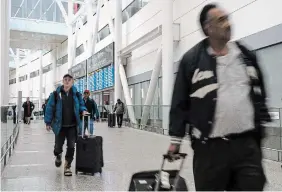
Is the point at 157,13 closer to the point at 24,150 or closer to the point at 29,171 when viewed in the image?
the point at 24,150

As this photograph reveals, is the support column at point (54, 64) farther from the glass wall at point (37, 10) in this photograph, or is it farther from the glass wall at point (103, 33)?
the glass wall at point (103, 33)

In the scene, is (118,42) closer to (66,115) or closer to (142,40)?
(142,40)

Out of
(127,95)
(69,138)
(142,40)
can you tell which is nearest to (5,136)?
(69,138)

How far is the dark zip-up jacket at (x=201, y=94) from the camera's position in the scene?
5.97 feet

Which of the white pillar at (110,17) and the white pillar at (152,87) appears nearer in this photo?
the white pillar at (152,87)

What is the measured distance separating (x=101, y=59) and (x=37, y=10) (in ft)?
59.3

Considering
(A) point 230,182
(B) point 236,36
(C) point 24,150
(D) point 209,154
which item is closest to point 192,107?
(D) point 209,154

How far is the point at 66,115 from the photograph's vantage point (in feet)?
17.6

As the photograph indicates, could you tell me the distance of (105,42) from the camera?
25391 millimetres

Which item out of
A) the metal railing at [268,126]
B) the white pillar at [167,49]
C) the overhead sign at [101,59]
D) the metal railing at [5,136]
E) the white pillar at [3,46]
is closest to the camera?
the metal railing at [5,136]

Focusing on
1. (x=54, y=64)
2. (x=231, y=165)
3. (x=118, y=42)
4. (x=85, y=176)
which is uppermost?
(x=54, y=64)

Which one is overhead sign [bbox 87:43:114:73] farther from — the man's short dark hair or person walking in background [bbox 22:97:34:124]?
the man's short dark hair

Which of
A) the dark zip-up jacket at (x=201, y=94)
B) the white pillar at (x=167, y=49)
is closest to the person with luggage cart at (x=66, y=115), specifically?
the dark zip-up jacket at (x=201, y=94)

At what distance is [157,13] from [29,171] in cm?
1267
